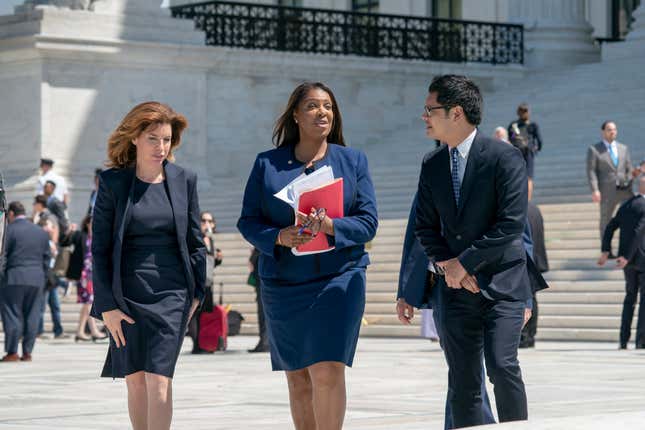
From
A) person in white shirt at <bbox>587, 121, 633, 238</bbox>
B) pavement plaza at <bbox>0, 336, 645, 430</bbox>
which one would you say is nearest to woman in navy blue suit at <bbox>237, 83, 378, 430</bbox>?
pavement plaza at <bbox>0, 336, 645, 430</bbox>

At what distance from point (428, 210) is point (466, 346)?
0.60m

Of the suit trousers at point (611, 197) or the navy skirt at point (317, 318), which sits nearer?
the navy skirt at point (317, 318)

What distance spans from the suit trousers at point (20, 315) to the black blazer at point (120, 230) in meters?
8.96

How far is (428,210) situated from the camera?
23.5 feet

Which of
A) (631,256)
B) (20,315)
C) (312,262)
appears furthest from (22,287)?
(312,262)

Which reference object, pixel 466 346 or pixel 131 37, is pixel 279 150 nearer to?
pixel 466 346

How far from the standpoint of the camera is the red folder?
22.3 ft

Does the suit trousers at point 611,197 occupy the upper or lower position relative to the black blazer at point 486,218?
lower

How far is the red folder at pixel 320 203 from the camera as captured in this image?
6.80 m

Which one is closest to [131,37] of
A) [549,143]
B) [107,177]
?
[549,143]

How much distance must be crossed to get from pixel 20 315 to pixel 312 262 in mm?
9537

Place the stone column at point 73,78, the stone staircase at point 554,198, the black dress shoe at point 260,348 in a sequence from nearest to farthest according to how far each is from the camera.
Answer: the black dress shoe at point 260,348 < the stone staircase at point 554,198 < the stone column at point 73,78

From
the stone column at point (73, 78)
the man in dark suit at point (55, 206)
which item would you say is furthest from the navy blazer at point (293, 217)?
the stone column at point (73, 78)

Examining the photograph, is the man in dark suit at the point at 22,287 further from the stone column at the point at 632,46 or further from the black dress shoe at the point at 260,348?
the stone column at the point at 632,46
